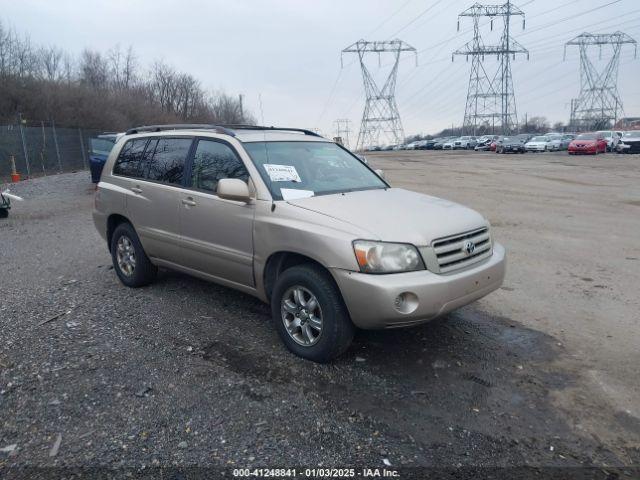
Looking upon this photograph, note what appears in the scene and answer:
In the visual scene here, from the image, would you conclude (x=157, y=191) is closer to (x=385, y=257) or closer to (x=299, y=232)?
(x=299, y=232)

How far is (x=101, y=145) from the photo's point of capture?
56.6 feet

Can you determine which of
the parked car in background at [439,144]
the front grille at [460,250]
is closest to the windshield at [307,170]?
the front grille at [460,250]

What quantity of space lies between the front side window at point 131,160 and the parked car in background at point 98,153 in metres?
10.7

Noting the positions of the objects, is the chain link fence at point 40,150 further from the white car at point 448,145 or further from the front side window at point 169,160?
the white car at point 448,145

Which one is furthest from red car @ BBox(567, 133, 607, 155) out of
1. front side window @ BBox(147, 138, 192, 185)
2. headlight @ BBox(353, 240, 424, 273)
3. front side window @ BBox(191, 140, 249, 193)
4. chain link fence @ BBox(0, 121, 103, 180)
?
headlight @ BBox(353, 240, 424, 273)

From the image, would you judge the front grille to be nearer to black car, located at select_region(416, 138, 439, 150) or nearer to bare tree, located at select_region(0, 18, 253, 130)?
bare tree, located at select_region(0, 18, 253, 130)

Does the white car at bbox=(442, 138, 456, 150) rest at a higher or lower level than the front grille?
lower

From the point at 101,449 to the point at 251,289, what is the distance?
6.12ft

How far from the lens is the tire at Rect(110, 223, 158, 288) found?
579cm

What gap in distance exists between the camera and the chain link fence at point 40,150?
75.9ft

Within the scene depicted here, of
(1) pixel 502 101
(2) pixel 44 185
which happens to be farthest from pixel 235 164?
(1) pixel 502 101

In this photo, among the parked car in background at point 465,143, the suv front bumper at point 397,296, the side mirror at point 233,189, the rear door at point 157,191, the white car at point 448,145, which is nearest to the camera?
the suv front bumper at point 397,296

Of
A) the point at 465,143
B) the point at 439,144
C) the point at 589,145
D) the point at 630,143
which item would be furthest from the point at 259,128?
the point at 439,144

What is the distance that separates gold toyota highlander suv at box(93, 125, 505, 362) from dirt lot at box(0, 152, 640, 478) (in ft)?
1.56
